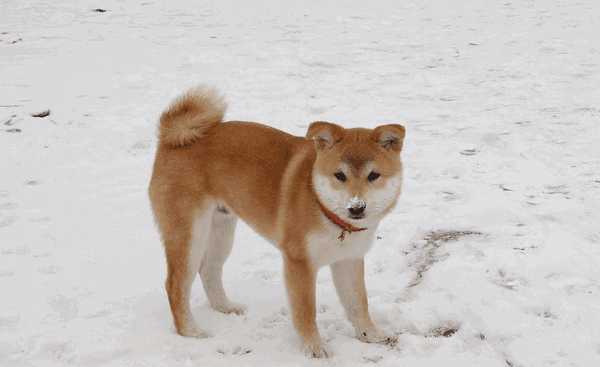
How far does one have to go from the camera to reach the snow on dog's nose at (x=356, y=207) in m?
3.22

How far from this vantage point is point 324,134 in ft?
11.5

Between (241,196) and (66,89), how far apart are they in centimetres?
580

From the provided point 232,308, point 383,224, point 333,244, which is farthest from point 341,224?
point 383,224

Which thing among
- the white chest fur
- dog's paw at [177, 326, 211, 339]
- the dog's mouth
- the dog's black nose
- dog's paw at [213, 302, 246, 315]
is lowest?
dog's paw at [213, 302, 246, 315]

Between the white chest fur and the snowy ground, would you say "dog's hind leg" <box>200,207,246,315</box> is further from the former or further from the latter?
the white chest fur

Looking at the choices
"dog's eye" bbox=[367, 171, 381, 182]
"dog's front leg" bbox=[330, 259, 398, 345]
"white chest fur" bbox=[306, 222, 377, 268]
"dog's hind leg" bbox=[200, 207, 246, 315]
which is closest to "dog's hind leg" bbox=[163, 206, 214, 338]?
"dog's hind leg" bbox=[200, 207, 246, 315]

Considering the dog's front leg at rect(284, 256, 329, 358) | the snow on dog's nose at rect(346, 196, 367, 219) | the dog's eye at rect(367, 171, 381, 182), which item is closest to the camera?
the snow on dog's nose at rect(346, 196, 367, 219)

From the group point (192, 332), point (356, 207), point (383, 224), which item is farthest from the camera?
point (383, 224)

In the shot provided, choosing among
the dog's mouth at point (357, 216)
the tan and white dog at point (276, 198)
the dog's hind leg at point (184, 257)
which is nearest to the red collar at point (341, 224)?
the tan and white dog at point (276, 198)

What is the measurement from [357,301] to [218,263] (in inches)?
37.3

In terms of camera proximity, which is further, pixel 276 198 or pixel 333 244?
pixel 276 198

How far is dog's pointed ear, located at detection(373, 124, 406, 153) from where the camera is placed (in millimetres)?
3486

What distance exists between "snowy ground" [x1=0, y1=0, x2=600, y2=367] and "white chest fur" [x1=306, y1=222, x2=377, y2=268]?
576 millimetres

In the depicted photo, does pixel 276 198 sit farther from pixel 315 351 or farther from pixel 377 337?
pixel 377 337
